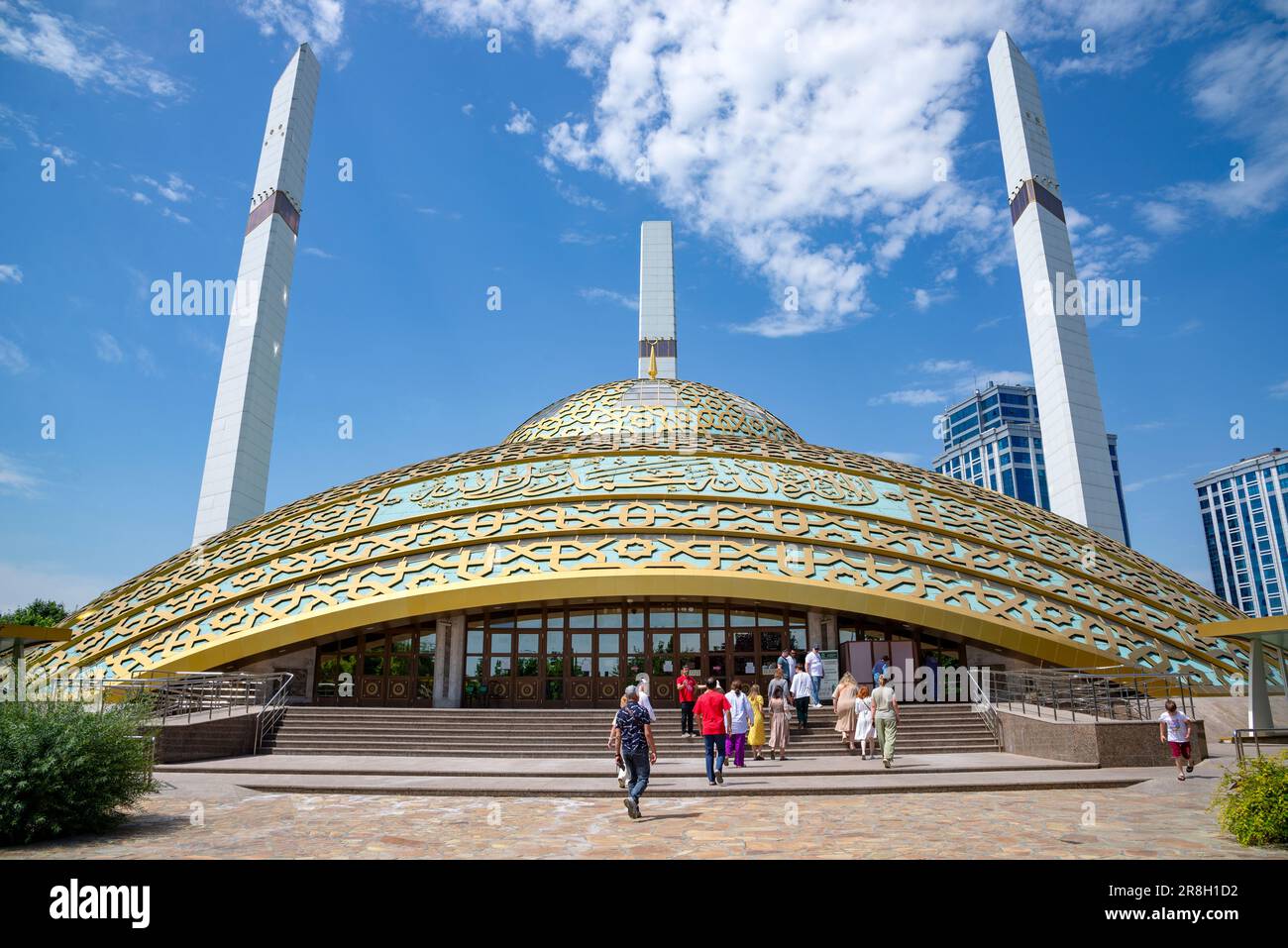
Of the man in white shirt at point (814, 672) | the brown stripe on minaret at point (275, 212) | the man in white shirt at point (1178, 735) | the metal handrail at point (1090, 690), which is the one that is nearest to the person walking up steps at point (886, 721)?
the metal handrail at point (1090, 690)

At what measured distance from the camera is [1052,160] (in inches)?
1393

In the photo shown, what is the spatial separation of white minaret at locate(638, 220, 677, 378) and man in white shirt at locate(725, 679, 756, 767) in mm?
32332

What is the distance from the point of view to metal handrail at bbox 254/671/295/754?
53.3ft

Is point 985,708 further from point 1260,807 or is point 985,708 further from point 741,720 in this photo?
point 1260,807

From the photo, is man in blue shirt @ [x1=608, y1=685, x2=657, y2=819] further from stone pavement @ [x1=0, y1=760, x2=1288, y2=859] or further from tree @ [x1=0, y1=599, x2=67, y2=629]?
tree @ [x1=0, y1=599, x2=67, y2=629]

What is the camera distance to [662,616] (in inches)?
789

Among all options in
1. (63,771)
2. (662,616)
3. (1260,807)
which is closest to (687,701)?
(662,616)

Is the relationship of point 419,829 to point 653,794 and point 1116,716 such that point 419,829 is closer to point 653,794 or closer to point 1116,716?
point 653,794

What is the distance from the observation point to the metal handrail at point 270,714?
53.3ft

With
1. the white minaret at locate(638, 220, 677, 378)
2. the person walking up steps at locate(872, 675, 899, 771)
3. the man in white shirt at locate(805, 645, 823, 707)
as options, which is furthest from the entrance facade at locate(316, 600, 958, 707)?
the white minaret at locate(638, 220, 677, 378)

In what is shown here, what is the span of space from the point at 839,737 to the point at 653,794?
6.07 metres

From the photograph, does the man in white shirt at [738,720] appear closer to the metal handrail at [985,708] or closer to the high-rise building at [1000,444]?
the metal handrail at [985,708]

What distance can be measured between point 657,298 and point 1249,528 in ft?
297
